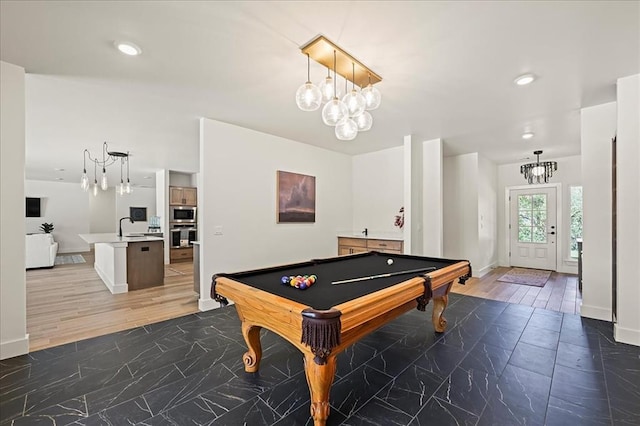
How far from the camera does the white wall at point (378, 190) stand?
5.71 m

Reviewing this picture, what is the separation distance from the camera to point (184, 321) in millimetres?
3504


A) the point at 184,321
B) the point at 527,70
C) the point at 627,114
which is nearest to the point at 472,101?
the point at 527,70

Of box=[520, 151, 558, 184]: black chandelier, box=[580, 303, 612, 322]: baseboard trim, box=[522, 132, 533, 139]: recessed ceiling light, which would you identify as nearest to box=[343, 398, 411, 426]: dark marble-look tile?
box=[580, 303, 612, 322]: baseboard trim

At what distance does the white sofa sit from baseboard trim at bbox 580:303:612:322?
10376 mm

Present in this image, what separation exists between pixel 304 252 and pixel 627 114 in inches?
178

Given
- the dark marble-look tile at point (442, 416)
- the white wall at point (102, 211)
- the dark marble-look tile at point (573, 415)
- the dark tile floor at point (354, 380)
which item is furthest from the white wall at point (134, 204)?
the dark marble-look tile at point (573, 415)

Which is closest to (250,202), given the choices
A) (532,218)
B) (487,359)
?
(487,359)

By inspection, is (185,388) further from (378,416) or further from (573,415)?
(573,415)

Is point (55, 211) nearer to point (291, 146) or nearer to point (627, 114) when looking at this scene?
point (291, 146)

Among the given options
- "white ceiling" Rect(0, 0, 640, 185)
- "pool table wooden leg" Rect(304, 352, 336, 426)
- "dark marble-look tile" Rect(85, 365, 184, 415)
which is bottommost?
"dark marble-look tile" Rect(85, 365, 184, 415)

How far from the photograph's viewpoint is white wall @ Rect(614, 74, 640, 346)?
2.87m

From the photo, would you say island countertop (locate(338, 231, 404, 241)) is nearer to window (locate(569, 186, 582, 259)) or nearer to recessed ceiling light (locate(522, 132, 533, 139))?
recessed ceiling light (locate(522, 132, 533, 139))

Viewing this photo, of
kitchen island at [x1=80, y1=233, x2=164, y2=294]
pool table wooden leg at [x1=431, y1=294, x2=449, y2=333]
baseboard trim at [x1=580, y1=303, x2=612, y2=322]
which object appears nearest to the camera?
pool table wooden leg at [x1=431, y1=294, x2=449, y2=333]

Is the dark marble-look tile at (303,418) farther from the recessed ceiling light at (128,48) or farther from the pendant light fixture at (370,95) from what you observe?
the recessed ceiling light at (128,48)
